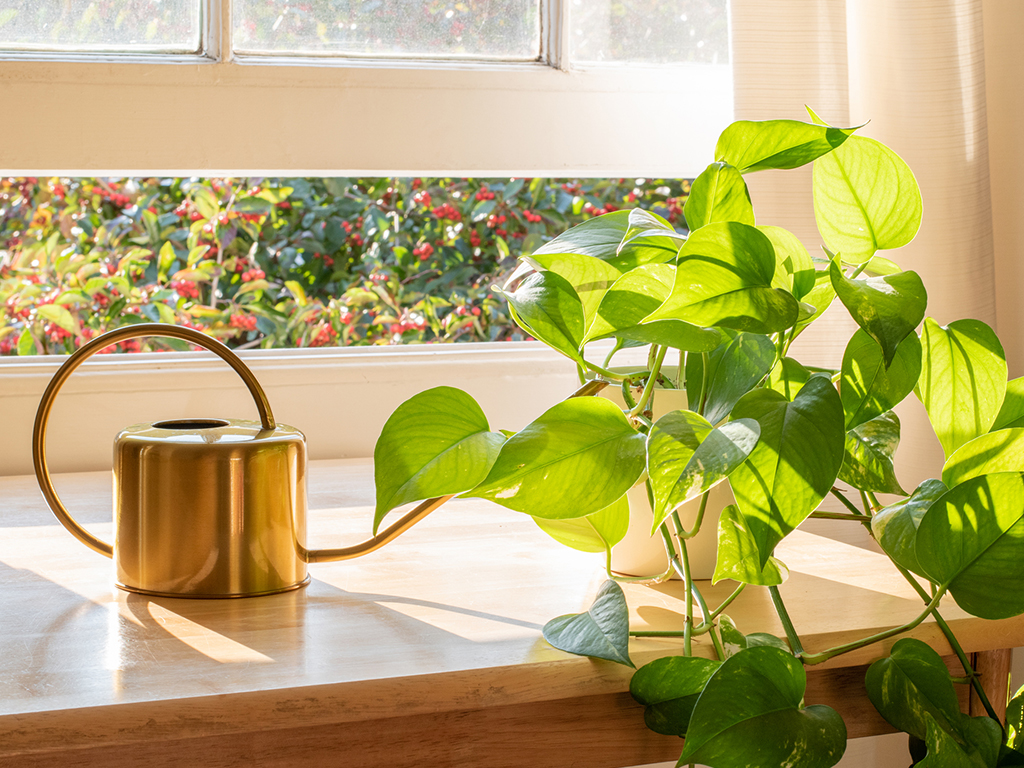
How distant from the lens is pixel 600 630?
557 millimetres

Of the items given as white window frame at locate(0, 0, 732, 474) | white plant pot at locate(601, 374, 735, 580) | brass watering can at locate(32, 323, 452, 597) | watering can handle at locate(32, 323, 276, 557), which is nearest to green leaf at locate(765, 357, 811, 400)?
white plant pot at locate(601, 374, 735, 580)

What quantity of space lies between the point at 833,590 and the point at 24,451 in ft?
3.08

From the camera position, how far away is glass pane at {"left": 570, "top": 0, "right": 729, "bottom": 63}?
4.28ft

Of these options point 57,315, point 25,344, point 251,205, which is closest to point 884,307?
point 57,315

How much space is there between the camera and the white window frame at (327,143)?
1.16 meters

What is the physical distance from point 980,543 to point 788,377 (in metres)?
0.15

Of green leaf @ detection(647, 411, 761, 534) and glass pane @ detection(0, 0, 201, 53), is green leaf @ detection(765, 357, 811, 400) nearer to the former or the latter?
green leaf @ detection(647, 411, 761, 534)

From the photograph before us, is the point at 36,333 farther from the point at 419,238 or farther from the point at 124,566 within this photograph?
the point at 124,566

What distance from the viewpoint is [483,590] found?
2.35 feet

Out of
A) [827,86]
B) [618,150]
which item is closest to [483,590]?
[827,86]

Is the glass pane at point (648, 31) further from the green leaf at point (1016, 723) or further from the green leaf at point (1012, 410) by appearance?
the green leaf at point (1016, 723)

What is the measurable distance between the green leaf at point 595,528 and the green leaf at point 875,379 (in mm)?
162

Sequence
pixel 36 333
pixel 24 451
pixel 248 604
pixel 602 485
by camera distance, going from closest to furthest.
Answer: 1. pixel 602 485
2. pixel 248 604
3. pixel 24 451
4. pixel 36 333

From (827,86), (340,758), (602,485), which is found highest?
(827,86)
